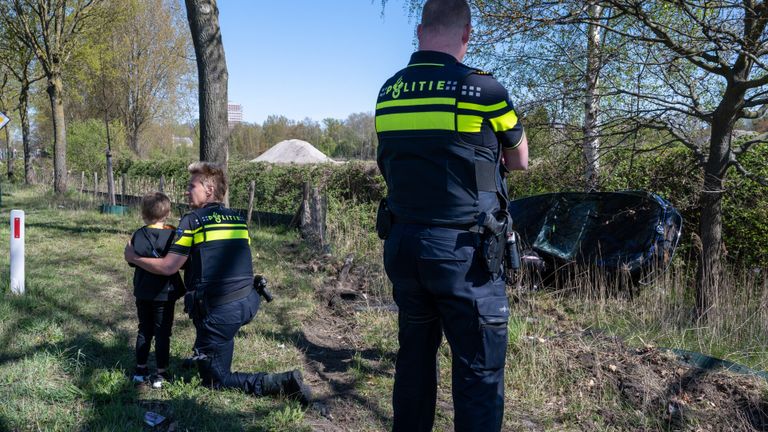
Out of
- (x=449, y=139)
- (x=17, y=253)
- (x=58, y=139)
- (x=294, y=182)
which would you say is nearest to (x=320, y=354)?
(x=449, y=139)

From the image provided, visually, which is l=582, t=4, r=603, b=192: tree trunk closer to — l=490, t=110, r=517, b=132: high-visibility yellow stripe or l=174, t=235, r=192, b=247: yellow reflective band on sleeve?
l=490, t=110, r=517, b=132: high-visibility yellow stripe

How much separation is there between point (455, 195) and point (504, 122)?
14.0 inches

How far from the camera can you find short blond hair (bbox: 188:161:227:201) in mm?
3902

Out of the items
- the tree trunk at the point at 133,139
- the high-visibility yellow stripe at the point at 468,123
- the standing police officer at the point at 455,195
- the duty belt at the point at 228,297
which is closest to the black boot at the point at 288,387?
the duty belt at the point at 228,297

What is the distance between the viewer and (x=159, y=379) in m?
3.83

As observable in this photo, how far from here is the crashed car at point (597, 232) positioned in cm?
648

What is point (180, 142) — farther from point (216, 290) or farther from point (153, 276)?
point (216, 290)

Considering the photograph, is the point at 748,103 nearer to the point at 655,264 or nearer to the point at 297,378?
the point at 655,264

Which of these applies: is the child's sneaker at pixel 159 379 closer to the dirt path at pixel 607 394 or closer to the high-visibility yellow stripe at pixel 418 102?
the dirt path at pixel 607 394

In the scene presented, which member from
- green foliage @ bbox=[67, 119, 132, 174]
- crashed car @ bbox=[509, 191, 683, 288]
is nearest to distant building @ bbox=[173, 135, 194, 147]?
green foliage @ bbox=[67, 119, 132, 174]

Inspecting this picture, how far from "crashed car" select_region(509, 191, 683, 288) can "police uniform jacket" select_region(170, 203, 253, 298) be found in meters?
3.36

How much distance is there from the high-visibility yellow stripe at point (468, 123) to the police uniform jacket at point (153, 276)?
2.34 metres

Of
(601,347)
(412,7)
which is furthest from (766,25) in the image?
(412,7)

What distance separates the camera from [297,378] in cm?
367
